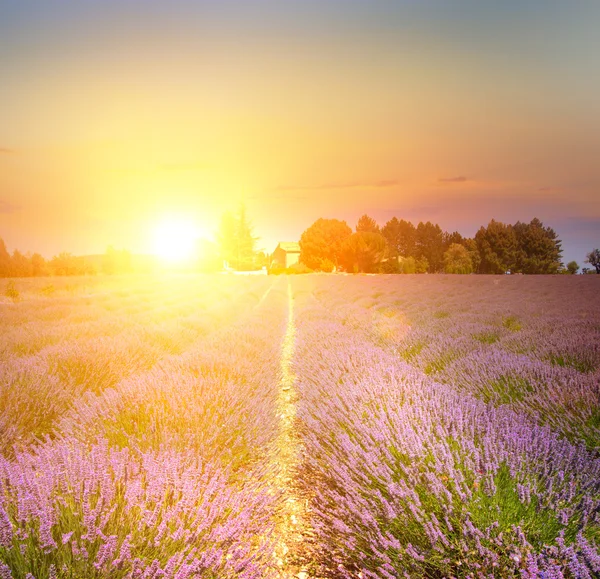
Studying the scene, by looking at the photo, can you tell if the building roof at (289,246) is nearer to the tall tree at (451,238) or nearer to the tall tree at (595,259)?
the tall tree at (451,238)

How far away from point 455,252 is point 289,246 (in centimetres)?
2922

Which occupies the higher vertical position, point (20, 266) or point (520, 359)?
point (20, 266)

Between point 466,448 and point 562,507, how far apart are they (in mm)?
416

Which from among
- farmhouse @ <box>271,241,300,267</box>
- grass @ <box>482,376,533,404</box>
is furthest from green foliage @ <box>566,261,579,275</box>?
grass @ <box>482,376,533,404</box>

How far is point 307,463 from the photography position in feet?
8.02

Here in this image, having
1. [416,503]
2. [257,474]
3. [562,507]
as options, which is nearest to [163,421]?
[257,474]

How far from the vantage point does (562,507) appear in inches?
57.4

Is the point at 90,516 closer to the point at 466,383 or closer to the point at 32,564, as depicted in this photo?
the point at 32,564

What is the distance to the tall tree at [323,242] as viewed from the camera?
47.8m

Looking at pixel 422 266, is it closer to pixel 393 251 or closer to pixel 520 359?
pixel 393 251

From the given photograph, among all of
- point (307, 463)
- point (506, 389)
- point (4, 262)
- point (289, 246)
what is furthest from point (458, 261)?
point (4, 262)

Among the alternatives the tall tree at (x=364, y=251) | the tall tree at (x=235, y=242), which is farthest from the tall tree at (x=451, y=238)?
the tall tree at (x=235, y=242)

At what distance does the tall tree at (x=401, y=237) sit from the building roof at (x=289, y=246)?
1569cm

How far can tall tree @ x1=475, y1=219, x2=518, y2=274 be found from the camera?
41594 millimetres
